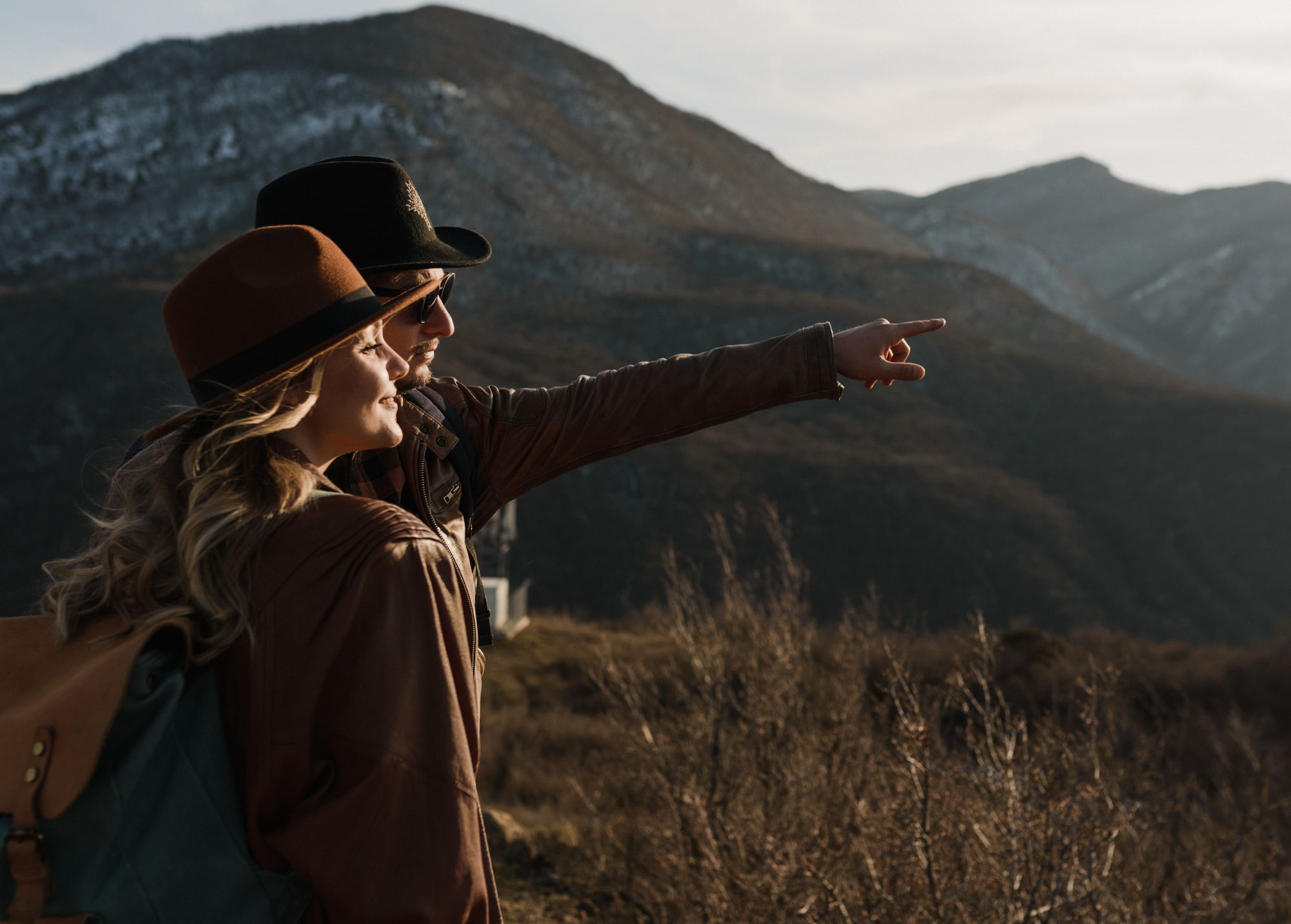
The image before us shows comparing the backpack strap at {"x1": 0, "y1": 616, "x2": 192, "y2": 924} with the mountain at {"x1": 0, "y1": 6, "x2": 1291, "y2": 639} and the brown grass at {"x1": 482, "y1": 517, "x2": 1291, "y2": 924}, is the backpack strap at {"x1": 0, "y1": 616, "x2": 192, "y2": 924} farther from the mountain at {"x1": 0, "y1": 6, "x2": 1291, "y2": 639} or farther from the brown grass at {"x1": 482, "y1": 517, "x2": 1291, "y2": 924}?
the mountain at {"x1": 0, "y1": 6, "x2": 1291, "y2": 639}

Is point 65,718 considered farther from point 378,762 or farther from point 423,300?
point 423,300

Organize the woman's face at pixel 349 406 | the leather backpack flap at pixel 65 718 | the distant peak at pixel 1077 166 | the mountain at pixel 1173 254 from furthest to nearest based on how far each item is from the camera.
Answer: the distant peak at pixel 1077 166
the mountain at pixel 1173 254
the woman's face at pixel 349 406
the leather backpack flap at pixel 65 718

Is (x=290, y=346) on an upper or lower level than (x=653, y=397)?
upper

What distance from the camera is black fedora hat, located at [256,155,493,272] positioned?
5.83ft

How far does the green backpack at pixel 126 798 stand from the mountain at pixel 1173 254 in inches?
3334

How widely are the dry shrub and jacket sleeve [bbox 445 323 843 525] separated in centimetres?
185

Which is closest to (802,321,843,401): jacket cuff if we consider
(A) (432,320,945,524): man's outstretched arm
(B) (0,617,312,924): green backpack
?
(A) (432,320,945,524): man's outstretched arm

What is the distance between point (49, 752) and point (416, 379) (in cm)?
98

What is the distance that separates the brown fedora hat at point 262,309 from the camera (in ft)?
4.33

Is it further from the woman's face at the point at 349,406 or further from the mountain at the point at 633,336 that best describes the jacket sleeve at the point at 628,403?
the mountain at the point at 633,336

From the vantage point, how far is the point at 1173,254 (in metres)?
109

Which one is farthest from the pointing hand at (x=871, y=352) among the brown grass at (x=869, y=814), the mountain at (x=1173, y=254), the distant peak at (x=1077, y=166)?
the distant peak at (x=1077, y=166)

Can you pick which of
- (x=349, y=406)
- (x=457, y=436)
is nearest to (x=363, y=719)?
(x=349, y=406)

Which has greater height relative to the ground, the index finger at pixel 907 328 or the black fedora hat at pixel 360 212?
the black fedora hat at pixel 360 212
